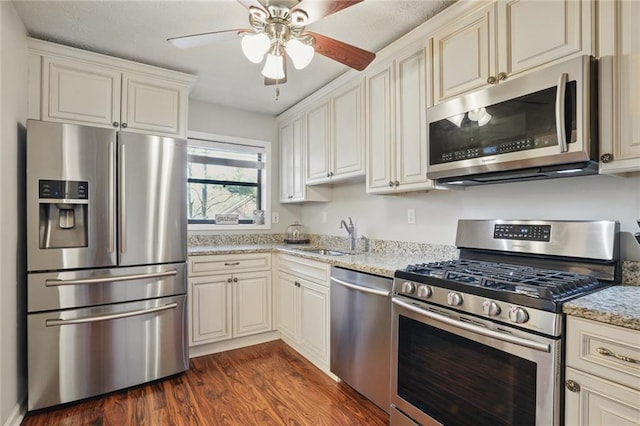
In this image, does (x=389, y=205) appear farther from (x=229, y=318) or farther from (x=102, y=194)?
(x=102, y=194)

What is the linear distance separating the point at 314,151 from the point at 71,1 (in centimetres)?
195

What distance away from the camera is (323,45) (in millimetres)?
1657

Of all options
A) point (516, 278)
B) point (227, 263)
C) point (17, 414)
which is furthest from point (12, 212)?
point (516, 278)

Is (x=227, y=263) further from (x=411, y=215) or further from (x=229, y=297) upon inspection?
(x=411, y=215)

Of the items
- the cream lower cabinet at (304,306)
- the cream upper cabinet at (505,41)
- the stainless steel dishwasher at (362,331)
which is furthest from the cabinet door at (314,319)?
the cream upper cabinet at (505,41)

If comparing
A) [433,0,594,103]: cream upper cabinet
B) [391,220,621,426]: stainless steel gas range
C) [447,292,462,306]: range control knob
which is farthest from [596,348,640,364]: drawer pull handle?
[433,0,594,103]: cream upper cabinet

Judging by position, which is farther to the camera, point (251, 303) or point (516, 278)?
point (251, 303)

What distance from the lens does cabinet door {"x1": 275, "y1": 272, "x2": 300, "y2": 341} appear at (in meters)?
2.83

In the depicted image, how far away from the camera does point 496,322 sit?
1292 mm

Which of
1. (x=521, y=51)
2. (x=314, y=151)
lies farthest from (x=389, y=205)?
(x=521, y=51)

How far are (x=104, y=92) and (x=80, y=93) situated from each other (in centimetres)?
15

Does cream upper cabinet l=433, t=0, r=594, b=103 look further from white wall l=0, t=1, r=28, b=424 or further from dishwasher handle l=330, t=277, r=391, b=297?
white wall l=0, t=1, r=28, b=424

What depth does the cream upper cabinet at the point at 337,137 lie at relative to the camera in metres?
2.58

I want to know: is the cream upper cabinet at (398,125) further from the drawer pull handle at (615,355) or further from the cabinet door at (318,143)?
the drawer pull handle at (615,355)
